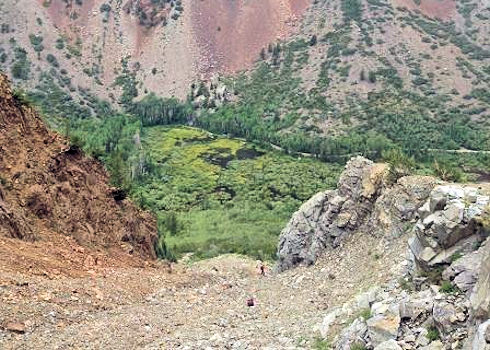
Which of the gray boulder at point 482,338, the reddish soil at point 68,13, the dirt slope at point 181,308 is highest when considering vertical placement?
the gray boulder at point 482,338

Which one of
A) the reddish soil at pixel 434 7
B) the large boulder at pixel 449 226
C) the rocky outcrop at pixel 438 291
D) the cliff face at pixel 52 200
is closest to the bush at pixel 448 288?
the rocky outcrop at pixel 438 291

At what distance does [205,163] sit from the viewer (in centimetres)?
12138

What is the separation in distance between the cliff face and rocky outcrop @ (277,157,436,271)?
9252 millimetres

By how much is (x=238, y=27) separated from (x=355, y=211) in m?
149

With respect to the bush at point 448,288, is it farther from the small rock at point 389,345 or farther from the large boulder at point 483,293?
the small rock at point 389,345

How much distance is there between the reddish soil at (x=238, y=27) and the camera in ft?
545

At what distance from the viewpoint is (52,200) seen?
31.8 m

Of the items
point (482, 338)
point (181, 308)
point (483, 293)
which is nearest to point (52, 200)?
point (181, 308)

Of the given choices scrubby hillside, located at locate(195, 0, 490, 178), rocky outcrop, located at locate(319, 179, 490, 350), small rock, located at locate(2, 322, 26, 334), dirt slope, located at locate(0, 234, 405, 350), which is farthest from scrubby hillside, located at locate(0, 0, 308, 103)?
rocky outcrop, located at locate(319, 179, 490, 350)

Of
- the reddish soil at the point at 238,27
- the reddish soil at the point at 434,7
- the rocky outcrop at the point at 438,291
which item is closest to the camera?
the rocky outcrop at the point at 438,291

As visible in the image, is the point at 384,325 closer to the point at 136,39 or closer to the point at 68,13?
the point at 136,39

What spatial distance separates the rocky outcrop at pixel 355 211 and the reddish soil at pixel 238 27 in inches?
5187

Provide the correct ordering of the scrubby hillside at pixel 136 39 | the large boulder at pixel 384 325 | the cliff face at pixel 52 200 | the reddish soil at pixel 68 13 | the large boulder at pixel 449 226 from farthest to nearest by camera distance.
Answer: the reddish soil at pixel 68 13 → the scrubby hillside at pixel 136 39 → the cliff face at pixel 52 200 → the large boulder at pixel 449 226 → the large boulder at pixel 384 325

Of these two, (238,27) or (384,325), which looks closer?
(384,325)
